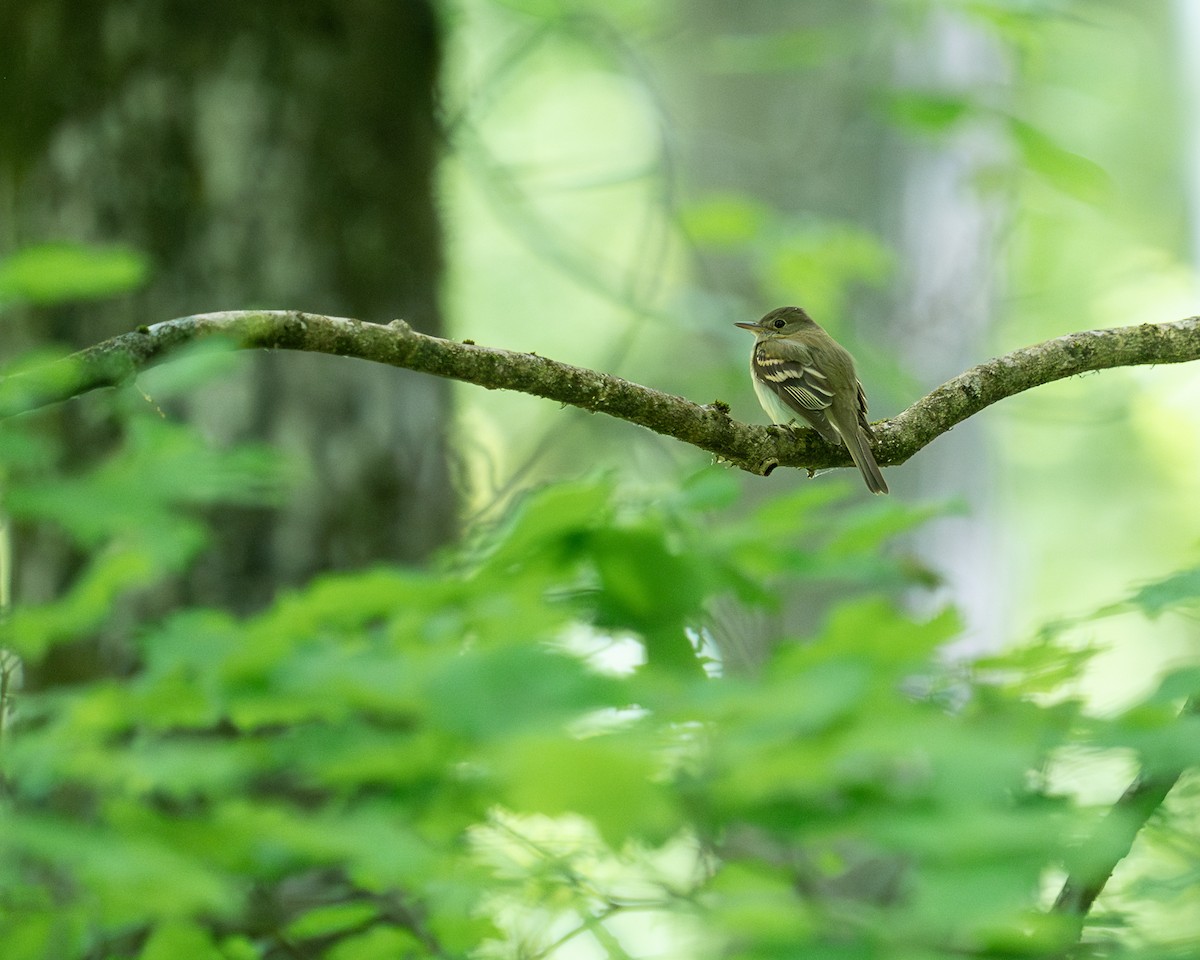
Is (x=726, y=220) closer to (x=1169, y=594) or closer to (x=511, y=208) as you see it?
(x=511, y=208)

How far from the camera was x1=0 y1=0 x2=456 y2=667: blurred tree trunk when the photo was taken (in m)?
4.09

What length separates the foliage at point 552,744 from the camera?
1.63 meters

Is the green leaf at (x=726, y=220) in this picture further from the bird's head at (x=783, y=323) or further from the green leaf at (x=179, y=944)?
the green leaf at (x=179, y=944)

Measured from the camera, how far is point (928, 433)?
2.86 metres

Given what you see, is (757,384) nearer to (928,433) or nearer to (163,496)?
(928,433)

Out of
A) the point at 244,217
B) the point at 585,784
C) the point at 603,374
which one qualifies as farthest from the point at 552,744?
the point at 244,217

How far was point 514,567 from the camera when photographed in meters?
2.35

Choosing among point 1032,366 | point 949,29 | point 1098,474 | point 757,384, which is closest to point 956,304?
point 949,29

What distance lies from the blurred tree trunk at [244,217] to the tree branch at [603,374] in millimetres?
1619

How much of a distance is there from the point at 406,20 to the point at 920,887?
403 centimetres

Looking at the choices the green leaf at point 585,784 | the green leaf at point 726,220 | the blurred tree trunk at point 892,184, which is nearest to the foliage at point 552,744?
the green leaf at point 585,784

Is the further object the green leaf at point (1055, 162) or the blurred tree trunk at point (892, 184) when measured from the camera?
the blurred tree trunk at point (892, 184)

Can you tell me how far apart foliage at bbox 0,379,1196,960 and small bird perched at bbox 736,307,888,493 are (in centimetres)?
113

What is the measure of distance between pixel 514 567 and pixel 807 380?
258 cm
